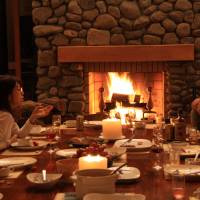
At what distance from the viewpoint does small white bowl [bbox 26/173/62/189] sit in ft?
6.04

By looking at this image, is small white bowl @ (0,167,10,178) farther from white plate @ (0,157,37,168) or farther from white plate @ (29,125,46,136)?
white plate @ (29,125,46,136)

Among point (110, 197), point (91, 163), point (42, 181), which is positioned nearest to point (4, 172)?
point (42, 181)

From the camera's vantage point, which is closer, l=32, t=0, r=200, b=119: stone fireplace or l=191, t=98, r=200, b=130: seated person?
l=191, t=98, r=200, b=130: seated person

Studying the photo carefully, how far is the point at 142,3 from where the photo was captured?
562 centimetres

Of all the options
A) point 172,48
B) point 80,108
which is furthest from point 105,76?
point 172,48

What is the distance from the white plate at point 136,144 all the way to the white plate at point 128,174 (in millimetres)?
462

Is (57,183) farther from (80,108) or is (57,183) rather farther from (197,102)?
(80,108)

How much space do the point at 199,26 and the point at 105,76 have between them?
1356 millimetres

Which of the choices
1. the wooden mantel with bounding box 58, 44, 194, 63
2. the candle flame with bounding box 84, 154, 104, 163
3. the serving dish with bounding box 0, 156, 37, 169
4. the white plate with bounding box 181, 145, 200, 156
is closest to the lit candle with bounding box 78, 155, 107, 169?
the candle flame with bounding box 84, 154, 104, 163

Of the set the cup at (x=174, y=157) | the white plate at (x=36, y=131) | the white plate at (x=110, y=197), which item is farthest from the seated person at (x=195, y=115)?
the white plate at (x=110, y=197)

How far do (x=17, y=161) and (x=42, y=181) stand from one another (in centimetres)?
44

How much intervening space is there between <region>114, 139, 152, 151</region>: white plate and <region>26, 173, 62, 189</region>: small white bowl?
721 millimetres

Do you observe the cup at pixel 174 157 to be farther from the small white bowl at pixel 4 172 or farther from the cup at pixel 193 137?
the small white bowl at pixel 4 172

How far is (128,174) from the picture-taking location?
200 cm
